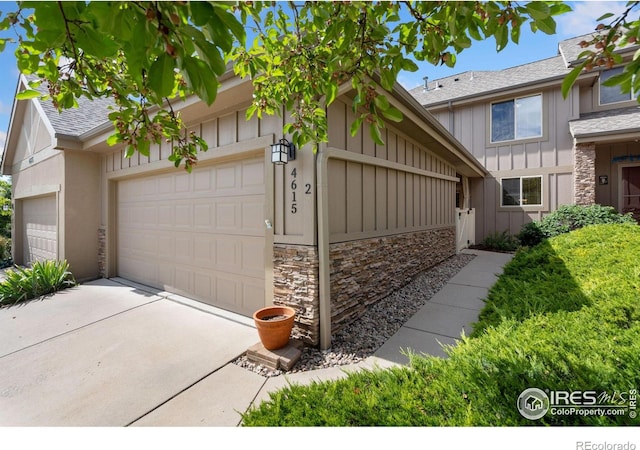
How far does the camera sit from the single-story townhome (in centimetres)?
364

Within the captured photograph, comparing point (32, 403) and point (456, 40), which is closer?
point (456, 40)

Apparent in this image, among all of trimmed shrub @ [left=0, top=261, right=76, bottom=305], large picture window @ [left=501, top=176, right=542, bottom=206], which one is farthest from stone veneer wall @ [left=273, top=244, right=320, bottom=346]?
large picture window @ [left=501, top=176, right=542, bottom=206]

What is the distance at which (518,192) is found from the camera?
10.9m

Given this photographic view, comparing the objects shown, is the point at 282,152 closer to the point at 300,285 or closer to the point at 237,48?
the point at 237,48

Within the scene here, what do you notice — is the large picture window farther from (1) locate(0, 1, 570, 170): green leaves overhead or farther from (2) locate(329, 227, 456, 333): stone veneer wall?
(1) locate(0, 1, 570, 170): green leaves overhead

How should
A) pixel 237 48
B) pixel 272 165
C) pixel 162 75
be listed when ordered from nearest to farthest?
pixel 162 75
pixel 237 48
pixel 272 165

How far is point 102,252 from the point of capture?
7000mm

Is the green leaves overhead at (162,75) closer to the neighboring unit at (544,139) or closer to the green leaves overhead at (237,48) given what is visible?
the green leaves overhead at (237,48)

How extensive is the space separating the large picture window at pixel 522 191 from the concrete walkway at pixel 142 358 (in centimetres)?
749

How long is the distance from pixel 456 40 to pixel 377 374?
2.41 m

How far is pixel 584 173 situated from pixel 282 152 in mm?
10824

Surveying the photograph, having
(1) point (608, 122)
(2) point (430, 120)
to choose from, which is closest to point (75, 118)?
(2) point (430, 120)
